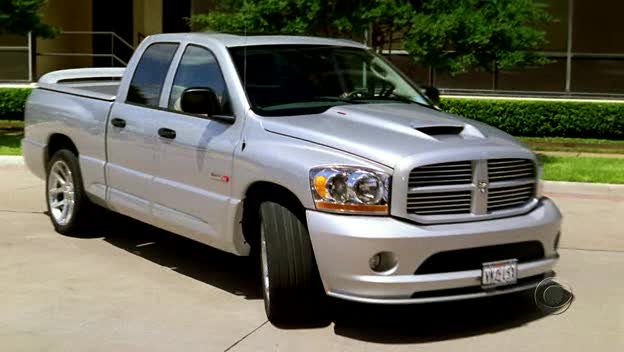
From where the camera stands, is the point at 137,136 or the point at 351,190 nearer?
the point at 351,190

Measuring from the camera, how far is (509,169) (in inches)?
232

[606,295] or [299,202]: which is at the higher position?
[299,202]

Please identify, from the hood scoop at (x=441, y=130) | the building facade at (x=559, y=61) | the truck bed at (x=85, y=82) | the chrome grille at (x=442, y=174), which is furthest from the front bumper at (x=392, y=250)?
the building facade at (x=559, y=61)

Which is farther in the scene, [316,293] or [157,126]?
[157,126]

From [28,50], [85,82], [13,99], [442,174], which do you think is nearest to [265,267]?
[442,174]

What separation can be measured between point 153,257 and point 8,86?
13277 mm

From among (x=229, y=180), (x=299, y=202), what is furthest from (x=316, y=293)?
(x=229, y=180)

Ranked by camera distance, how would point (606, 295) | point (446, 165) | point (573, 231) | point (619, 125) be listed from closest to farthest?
point (446, 165), point (606, 295), point (573, 231), point (619, 125)

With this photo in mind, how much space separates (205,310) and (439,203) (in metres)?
1.77

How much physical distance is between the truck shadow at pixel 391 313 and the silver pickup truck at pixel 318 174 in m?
0.33

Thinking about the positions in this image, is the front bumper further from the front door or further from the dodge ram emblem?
the front door

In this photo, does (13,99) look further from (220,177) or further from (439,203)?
(439,203)

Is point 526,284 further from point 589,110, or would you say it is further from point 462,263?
point 589,110

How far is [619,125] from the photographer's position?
1755cm
